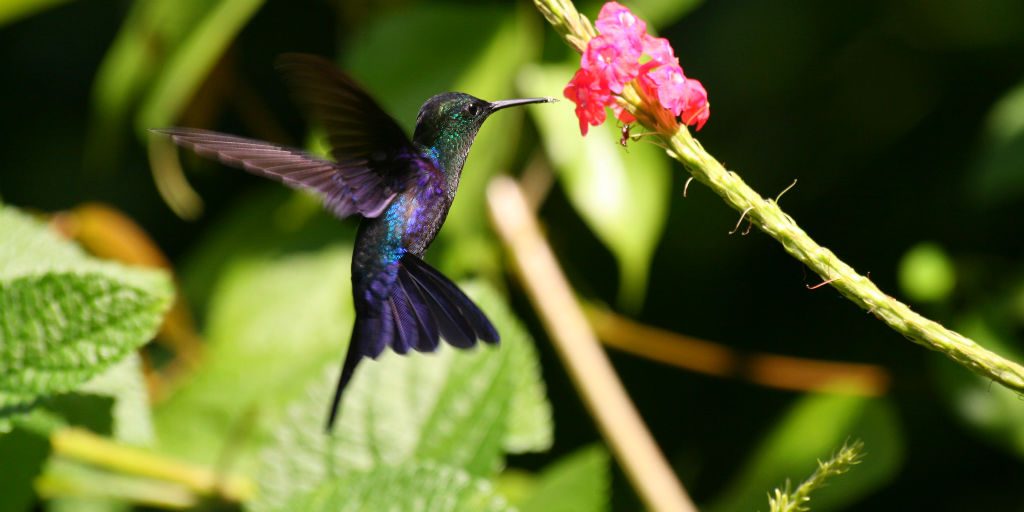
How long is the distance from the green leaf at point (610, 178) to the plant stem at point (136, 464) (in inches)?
23.7

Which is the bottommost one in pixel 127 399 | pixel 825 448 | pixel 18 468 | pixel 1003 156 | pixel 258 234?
pixel 18 468

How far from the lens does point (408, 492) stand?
828 millimetres

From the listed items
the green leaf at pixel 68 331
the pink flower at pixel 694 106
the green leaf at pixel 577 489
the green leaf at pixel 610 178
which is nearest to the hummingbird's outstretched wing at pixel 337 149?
the green leaf at pixel 68 331

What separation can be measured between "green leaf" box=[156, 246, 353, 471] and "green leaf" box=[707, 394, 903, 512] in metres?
0.67

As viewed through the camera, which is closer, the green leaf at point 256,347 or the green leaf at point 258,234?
the green leaf at point 256,347

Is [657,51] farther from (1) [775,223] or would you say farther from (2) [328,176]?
(2) [328,176]

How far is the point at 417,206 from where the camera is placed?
0.89m

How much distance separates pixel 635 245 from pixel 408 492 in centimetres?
78

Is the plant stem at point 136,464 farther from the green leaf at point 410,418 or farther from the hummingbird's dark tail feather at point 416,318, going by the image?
the hummingbird's dark tail feather at point 416,318

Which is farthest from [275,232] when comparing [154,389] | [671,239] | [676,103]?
[676,103]

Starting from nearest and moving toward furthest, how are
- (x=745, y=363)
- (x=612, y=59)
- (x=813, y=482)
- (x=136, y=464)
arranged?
(x=813, y=482)
(x=612, y=59)
(x=136, y=464)
(x=745, y=363)

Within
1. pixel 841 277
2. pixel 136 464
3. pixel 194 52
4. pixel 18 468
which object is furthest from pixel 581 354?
pixel 841 277

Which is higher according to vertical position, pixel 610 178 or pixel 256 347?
pixel 610 178

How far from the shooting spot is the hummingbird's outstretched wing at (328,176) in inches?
34.2
